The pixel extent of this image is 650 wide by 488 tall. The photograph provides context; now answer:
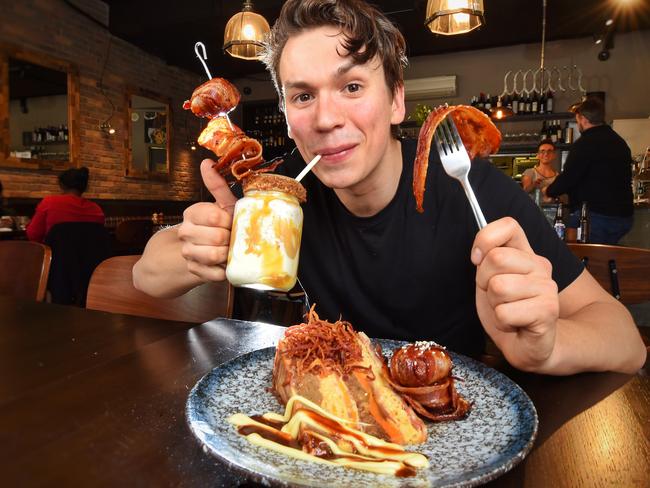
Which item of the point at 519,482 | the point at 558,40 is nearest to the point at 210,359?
the point at 519,482

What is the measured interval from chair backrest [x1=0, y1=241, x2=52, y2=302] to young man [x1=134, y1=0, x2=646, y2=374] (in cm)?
90

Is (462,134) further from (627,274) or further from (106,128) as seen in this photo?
(106,128)

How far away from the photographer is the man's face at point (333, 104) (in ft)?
4.48

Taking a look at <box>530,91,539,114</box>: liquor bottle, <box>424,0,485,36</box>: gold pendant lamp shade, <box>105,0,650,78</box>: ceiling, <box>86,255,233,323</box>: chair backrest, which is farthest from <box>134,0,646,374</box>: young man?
<box>530,91,539,114</box>: liquor bottle

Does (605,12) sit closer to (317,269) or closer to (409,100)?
(409,100)

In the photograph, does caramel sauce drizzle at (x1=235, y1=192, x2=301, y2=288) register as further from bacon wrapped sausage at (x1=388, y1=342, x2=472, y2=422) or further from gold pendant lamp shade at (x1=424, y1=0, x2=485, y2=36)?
gold pendant lamp shade at (x1=424, y1=0, x2=485, y2=36)

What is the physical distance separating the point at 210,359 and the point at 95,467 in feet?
1.69

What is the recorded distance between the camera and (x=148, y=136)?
8.91 m

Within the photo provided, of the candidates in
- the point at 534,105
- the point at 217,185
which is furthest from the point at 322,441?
the point at 534,105

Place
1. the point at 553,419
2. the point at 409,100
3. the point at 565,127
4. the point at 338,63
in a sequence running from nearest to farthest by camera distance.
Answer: the point at 553,419, the point at 338,63, the point at 565,127, the point at 409,100

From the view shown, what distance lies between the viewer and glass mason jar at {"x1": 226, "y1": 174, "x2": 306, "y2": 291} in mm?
920

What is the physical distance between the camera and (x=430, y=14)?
136 inches

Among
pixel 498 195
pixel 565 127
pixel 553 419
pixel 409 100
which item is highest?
pixel 409 100

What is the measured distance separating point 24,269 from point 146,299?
2.73ft
